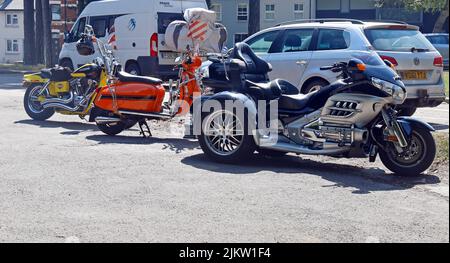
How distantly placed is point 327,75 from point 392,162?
15.1 feet

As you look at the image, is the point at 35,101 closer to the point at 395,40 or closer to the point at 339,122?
the point at 395,40

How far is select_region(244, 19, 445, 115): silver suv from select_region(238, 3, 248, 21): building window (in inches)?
1721

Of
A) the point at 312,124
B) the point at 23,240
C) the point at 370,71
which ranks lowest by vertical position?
the point at 23,240

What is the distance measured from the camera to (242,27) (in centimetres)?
5697

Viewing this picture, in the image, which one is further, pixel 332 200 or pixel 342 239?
pixel 332 200

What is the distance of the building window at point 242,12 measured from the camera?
56531mm

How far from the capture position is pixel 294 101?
8.94 meters

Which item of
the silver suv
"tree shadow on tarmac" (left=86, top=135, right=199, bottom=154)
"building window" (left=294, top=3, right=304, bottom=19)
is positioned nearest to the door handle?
the silver suv

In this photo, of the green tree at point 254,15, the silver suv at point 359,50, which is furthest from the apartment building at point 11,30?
the silver suv at point 359,50

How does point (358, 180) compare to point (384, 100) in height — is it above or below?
below

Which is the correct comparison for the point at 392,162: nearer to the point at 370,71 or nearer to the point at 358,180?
the point at 358,180
